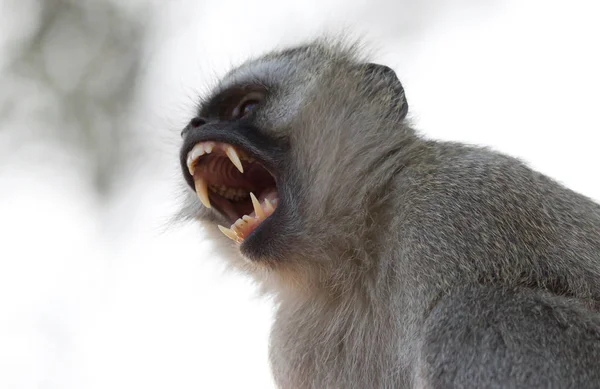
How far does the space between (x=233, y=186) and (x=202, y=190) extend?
0.16 m

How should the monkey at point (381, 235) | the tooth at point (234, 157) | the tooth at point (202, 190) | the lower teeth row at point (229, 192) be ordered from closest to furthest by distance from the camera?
1. the monkey at point (381, 235)
2. the tooth at point (234, 157)
3. the tooth at point (202, 190)
4. the lower teeth row at point (229, 192)

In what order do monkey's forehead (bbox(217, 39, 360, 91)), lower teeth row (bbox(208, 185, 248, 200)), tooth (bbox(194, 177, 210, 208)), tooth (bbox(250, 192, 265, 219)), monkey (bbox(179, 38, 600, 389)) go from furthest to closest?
monkey's forehead (bbox(217, 39, 360, 91)), lower teeth row (bbox(208, 185, 248, 200)), tooth (bbox(194, 177, 210, 208)), tooth (bbox(250, 192, 265, 219)), monkey (bbox(179, 38, 600, 389))

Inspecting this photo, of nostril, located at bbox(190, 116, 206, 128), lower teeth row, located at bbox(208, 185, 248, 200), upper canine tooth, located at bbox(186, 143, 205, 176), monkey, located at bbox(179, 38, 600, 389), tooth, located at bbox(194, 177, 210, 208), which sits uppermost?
nostril, located at bbox(190, 116, 206, 128)

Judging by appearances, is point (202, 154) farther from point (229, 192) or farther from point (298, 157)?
point (298, 157)

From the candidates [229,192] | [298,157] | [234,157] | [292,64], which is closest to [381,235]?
[298,157]

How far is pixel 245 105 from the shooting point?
3.92m

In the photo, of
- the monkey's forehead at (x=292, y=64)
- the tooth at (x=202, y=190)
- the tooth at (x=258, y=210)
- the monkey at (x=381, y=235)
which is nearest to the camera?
the monkey at (x=381, y=235)

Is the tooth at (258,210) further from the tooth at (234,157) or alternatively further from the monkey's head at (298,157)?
the tooth at (234,157)

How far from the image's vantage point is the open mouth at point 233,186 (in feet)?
11.7

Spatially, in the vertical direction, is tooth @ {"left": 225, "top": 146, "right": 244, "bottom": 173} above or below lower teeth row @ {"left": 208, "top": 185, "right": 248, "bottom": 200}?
above

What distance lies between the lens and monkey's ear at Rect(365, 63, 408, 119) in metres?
3.91

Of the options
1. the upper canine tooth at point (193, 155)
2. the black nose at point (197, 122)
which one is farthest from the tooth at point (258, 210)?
the black nose at point (197, 122)

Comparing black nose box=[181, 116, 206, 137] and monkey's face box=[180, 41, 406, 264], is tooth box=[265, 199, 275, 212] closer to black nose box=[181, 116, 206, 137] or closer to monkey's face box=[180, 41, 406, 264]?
monkey's face box=[180, 41, 406, 264]

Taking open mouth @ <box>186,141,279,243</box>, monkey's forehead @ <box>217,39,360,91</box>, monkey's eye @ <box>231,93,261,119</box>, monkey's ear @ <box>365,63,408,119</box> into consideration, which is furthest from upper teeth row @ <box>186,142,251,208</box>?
monkey's ear @ <box>365,63,408,119</box>
